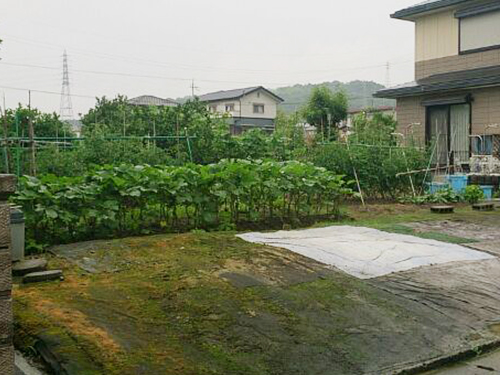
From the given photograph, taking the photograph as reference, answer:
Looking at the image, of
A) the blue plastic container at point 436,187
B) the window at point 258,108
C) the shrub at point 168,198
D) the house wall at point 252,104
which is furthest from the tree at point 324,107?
the window at point 258,108

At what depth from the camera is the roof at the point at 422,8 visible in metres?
18.0

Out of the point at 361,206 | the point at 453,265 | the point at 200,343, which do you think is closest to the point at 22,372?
the point at 200,343

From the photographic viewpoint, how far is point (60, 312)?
4.36m

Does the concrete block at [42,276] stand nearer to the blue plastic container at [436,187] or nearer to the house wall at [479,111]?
the blue plastic container at [436,187]

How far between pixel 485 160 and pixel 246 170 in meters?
9.14

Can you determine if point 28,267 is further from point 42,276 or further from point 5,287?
point 5,287

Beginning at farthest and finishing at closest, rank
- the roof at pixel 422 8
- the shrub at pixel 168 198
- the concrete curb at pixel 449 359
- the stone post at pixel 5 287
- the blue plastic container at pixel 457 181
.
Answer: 1. the roof at pixel 422 8
2. the blue plastic container at pixel 457 181
3. the shrub at pixel 168 198
4. the concrete curb at pixel 449 359
5. the stone post at pixel 5 287

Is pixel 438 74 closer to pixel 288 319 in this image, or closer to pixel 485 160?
pixel 485 160

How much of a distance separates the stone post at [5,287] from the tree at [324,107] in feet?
90.8

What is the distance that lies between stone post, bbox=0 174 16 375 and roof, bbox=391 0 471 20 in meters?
18.0

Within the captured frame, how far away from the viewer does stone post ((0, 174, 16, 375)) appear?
93.0 inches

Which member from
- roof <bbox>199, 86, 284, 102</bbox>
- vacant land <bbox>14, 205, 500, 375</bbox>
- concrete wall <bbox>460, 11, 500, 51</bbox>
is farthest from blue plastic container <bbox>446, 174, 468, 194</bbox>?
roof <bbox>199, 86, 284, 102</bbox>

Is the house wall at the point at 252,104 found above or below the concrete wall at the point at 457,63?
above

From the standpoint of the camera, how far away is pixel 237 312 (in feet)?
15.4
